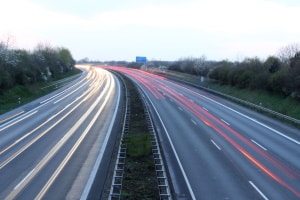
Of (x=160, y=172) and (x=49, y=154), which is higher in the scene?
(x=160, y=172)

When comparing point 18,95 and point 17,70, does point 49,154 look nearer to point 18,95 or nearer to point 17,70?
point 18,95

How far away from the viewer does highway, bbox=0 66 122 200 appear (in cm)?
1630

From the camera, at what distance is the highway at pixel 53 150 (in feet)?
53.5

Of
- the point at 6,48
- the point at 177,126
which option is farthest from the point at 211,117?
the point at 6,48

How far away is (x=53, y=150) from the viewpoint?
22969mm

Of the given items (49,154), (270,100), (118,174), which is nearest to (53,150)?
(49,154)

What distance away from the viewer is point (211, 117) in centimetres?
3616

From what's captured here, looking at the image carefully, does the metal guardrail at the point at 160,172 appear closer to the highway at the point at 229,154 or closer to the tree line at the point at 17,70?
the highway at the point at 229,154

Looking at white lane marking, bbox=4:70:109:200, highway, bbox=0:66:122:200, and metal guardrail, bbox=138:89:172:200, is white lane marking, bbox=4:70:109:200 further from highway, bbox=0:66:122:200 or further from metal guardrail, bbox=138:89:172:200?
metal guardrail, bbox=138:89:172:200

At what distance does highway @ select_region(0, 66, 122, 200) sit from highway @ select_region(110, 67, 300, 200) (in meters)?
3.52

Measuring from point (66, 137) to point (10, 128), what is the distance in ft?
19.0

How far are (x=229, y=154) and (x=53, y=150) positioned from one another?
29.4 ft

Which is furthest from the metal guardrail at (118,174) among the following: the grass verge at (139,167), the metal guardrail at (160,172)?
the metal guardrail at (160,172)

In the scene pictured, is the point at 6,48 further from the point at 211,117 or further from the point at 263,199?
the point at 263,199
